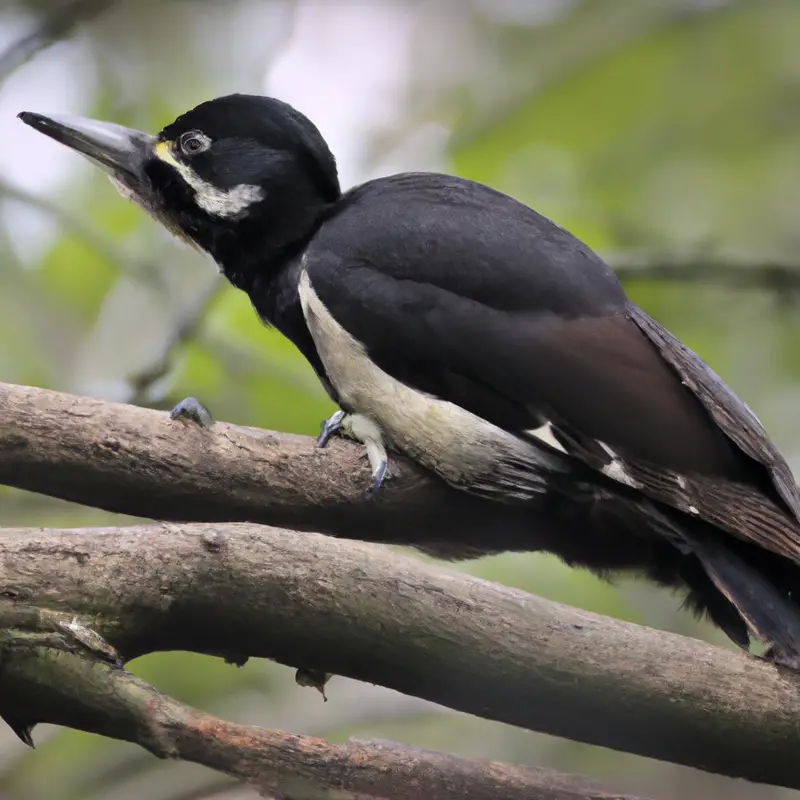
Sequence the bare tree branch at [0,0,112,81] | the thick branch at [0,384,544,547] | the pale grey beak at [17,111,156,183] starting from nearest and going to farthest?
the thick branch at [0,384,544,547] → the pale grey beak at [17,111,156,183] → the bare tree branch at [0,0,112,81]

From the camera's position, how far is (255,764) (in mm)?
649

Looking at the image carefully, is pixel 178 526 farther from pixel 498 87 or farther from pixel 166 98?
pixel 498 87

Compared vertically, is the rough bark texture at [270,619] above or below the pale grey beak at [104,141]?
below

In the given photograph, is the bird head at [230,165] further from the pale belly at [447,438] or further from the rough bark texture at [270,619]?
the rough bark texture at [270,619]

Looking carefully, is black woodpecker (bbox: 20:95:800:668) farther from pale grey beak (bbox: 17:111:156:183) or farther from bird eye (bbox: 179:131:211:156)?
bird eye (bbox: 179:131:211:156)

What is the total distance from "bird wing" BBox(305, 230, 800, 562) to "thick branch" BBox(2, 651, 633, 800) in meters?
0.36

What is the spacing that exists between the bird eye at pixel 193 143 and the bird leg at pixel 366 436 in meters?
0.34

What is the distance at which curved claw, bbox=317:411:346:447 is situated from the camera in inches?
37.1

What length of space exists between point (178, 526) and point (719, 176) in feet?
3.99

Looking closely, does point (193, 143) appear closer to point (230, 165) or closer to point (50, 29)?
point (230, 165)

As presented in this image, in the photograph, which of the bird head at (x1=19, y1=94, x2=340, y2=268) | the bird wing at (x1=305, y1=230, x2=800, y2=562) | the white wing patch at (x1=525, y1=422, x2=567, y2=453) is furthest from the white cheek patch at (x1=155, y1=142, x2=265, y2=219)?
the white wing patch at (x1=525, y1=422, x2=567, y2=453)

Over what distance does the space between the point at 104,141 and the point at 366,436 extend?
0.45m

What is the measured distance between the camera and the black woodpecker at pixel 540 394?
0.91 meters

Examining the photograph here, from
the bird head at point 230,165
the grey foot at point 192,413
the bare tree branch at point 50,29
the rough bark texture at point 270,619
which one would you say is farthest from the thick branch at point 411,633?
the bare tree branch at point 50,29
